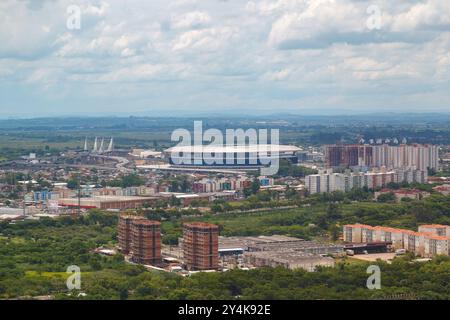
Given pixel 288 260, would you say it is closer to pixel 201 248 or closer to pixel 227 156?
pixel 201 248

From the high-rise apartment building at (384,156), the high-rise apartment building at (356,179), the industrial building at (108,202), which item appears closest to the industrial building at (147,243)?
the industrial building at (108,202)

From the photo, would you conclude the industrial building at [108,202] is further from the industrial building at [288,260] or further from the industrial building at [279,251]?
the industrial building at [288,260]

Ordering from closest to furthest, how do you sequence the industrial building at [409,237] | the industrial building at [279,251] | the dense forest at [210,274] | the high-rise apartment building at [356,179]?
the dense forest at [210,274] < the industrial building at [279,251] < the industrial building at [409,237] < the high-rise apartment building at [356,179]

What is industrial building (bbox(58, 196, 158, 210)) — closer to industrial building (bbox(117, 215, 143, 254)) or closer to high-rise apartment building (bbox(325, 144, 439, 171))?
industrial building (bbox(117, 215, 143, 254))
